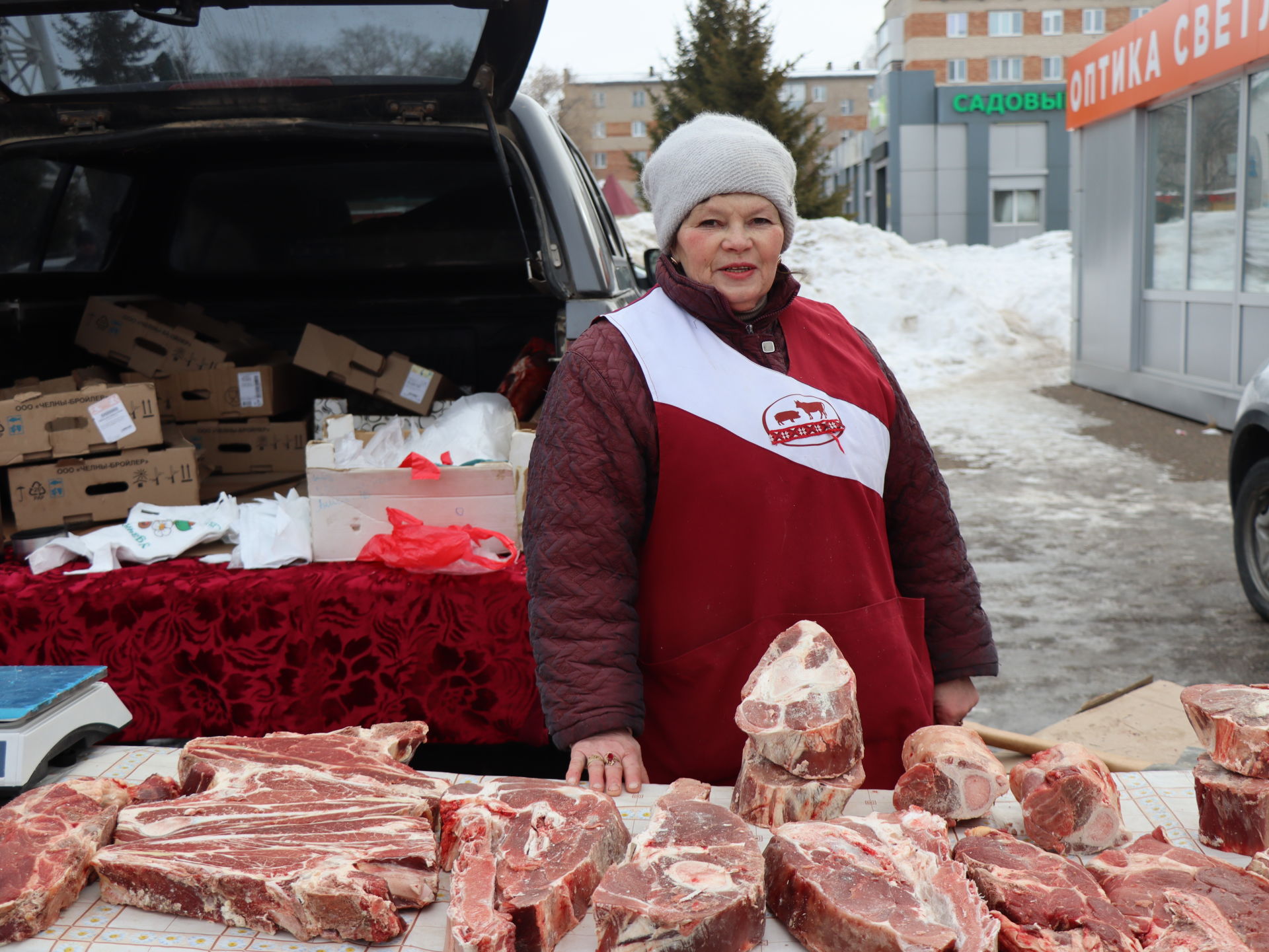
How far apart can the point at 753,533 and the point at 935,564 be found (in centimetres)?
50

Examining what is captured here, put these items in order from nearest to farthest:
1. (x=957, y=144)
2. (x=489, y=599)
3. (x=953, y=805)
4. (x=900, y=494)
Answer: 1. (x=953, y=805)
2. (x=900, y=494)
3. (x=489, y=599)
4. (x=957, y=144)

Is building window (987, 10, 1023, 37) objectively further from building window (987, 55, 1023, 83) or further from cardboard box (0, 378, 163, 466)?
cardboard box (0, 378, 163, 466)

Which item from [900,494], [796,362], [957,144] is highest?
[957,144]

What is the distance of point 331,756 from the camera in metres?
2.04

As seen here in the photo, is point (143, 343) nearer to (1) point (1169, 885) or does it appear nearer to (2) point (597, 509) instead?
(2) point (597, 509)

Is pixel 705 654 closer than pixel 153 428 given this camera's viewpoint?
Yes

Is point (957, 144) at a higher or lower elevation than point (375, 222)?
higher

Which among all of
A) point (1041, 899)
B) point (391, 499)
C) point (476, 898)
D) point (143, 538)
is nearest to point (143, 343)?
point (143, 538)

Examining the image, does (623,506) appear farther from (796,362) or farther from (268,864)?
(268,864)

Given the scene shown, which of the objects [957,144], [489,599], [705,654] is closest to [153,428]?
[489,599]

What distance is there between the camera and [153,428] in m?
3.77

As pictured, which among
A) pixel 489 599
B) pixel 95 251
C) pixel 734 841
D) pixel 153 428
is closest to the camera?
pixel 734 841

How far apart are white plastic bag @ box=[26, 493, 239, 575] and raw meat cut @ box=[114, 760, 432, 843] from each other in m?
1.69

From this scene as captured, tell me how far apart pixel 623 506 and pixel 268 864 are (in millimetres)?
891
